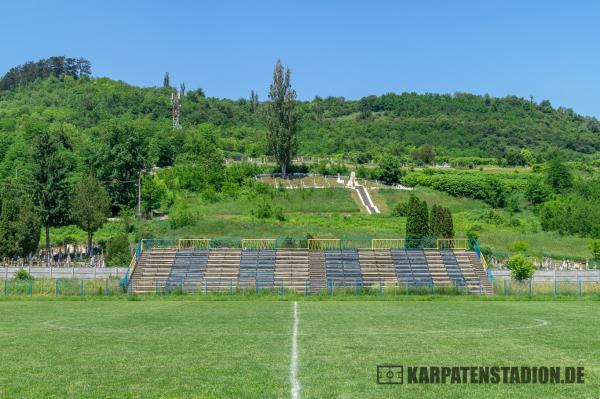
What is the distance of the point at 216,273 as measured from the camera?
175 feet

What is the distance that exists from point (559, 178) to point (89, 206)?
73.4m

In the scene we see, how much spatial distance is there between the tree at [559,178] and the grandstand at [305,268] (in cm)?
5949

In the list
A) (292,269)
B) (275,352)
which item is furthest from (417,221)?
(275,352)

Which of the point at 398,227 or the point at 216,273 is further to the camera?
the point at 398,227

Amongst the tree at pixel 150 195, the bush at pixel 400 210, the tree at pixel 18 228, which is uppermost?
the tree at pixel 150 195

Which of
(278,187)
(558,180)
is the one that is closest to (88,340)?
(278,187)

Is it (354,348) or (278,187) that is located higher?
Result: (278,187)

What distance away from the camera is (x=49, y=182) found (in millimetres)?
73688

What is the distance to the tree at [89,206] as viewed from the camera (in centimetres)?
6975

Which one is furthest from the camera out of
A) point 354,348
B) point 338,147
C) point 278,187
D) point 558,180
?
point 338,147

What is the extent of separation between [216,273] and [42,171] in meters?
29.6

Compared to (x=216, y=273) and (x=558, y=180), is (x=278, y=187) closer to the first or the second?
(x=558, y=180)

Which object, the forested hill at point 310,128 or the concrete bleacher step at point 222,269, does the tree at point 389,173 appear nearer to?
the forested hill at point 310,128

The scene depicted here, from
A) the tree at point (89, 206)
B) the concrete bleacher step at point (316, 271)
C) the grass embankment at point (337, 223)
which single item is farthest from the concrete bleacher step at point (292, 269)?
the tree at point (89, 206)
